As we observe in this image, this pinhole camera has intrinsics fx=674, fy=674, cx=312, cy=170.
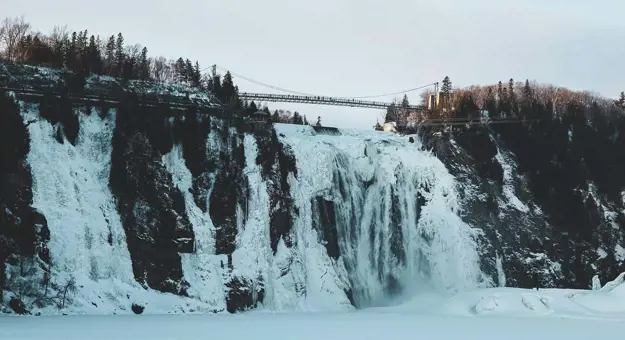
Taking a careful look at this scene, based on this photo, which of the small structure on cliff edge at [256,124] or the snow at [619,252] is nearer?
the small structure on cliff edge at [256,124]

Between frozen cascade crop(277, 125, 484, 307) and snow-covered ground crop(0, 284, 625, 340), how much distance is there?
4364 mm

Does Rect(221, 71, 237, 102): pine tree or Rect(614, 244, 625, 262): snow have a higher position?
Rect(221, 71, 237, 102): pine tree

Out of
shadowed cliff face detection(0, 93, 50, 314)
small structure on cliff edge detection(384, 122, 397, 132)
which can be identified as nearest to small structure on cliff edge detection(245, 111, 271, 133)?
shadowed cliff face detection(0, 93, 50, 314)

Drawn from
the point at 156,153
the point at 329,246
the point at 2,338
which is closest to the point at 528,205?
the point at 329,246

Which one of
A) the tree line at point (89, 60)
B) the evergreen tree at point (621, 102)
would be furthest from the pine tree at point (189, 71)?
the evergreen tree at point (621, 102)

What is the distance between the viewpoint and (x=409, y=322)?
36.7 metres

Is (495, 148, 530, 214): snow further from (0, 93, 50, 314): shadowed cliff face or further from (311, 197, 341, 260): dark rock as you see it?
(0, 93, 50, 314): shadowed cliff face

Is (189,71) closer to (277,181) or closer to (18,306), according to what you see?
(277,181)

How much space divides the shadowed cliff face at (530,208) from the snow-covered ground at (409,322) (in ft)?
31.5

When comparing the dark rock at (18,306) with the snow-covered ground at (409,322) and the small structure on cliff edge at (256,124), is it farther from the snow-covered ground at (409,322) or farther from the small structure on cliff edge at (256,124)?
the small structure on cliff edge at (256,124)

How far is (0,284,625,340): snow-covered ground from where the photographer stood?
94.0 ft

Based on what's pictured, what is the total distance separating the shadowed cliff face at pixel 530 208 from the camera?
54.5 m

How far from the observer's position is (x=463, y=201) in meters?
56.7

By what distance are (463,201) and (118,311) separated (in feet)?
100
